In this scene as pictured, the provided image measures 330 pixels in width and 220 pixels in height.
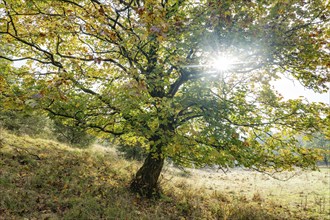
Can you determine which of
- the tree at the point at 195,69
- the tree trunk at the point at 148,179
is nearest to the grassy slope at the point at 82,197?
the tree trunk at the point at 148,179

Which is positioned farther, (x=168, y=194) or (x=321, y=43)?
(x=168, y=194)

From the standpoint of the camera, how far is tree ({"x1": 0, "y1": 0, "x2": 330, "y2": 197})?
5012mm

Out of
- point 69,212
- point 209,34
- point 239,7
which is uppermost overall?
point 239,7

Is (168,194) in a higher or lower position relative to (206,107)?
lower

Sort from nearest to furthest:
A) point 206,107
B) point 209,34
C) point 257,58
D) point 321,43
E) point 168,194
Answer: point 209,34, point 206,107, point 321,43, point 257,58, point 168,194

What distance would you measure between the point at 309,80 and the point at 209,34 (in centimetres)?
450

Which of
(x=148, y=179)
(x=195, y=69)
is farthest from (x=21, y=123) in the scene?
(x=195, y=69)

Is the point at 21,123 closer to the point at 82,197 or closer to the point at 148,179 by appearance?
the point at 82,197

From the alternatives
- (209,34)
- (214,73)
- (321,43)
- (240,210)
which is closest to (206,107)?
(209,34)

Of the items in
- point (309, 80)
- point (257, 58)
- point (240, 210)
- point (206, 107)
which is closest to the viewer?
point (206, 107)

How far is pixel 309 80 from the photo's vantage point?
279 inches

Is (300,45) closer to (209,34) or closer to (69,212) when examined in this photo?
(209,34)

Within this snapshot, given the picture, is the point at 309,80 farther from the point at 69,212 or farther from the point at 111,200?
the point at 69,212

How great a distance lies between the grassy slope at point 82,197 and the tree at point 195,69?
1.41m
